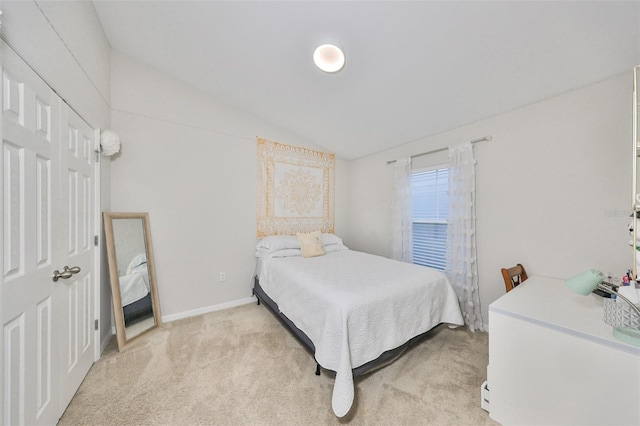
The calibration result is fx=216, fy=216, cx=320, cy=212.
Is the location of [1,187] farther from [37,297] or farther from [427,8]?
[427,8]

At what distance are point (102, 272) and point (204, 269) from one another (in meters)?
0.96

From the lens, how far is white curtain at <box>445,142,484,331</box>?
241 centimetres

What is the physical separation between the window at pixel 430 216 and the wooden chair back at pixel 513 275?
2.35 feet

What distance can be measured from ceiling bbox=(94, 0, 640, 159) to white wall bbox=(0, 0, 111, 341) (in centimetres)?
36

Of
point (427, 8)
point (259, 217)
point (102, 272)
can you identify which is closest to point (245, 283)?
point (259, 217)

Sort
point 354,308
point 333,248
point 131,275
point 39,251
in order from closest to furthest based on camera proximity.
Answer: point 39,251, point 354,308, point 131,275, point 333,248

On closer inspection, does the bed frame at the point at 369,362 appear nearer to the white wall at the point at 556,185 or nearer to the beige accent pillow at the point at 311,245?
the beige accent pillow at the point at 311,245

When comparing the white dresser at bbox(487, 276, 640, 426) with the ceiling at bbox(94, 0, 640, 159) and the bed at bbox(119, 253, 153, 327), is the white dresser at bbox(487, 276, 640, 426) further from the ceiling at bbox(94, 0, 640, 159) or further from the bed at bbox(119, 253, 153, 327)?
the bed at bbox(119, 253, 153, 327)

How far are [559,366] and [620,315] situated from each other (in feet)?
1.25

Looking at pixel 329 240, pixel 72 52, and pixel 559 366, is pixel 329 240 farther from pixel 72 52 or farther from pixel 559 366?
pixel 72 52

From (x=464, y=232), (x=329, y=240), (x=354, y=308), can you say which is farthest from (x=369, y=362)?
(x=329, y=240)

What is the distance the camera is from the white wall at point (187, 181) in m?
2.40

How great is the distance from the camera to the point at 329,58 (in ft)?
6.37

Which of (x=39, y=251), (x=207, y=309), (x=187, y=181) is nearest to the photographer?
(x=39, y=251)
